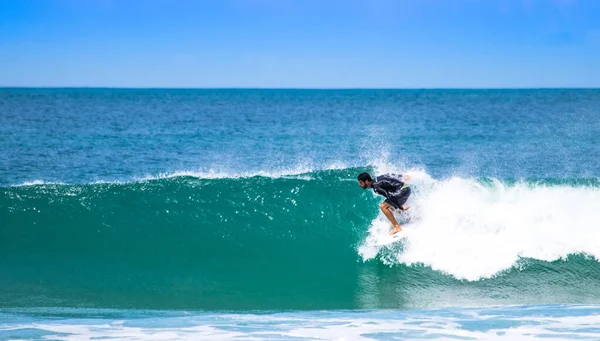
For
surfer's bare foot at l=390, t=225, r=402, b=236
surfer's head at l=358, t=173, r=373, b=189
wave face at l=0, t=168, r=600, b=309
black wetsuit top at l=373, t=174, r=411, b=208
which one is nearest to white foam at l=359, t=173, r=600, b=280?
wave face at l=0, t=168, r=600, b=309

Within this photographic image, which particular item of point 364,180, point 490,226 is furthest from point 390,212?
point 490,226

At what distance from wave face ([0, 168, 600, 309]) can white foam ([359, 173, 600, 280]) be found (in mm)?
25

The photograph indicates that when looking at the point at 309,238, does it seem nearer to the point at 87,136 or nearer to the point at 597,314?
the point at 597,314

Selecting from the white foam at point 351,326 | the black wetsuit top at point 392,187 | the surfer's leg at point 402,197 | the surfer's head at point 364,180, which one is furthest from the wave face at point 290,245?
the surfer's head at point 364,180

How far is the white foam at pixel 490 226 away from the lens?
11.0 m

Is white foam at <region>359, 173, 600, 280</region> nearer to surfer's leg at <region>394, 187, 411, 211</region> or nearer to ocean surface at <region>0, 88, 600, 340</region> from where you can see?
ocean surface at <region>0, 88, 600, 340</region>

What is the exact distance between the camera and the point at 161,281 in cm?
1077

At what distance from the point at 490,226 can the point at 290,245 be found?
3597 mm

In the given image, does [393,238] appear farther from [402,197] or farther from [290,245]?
[290,245]

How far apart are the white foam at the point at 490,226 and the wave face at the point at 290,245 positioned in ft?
0.08

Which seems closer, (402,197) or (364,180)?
(364,180)

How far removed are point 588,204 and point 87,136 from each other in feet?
82.8

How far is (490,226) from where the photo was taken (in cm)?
1187

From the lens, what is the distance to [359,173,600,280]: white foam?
36.2 feet
